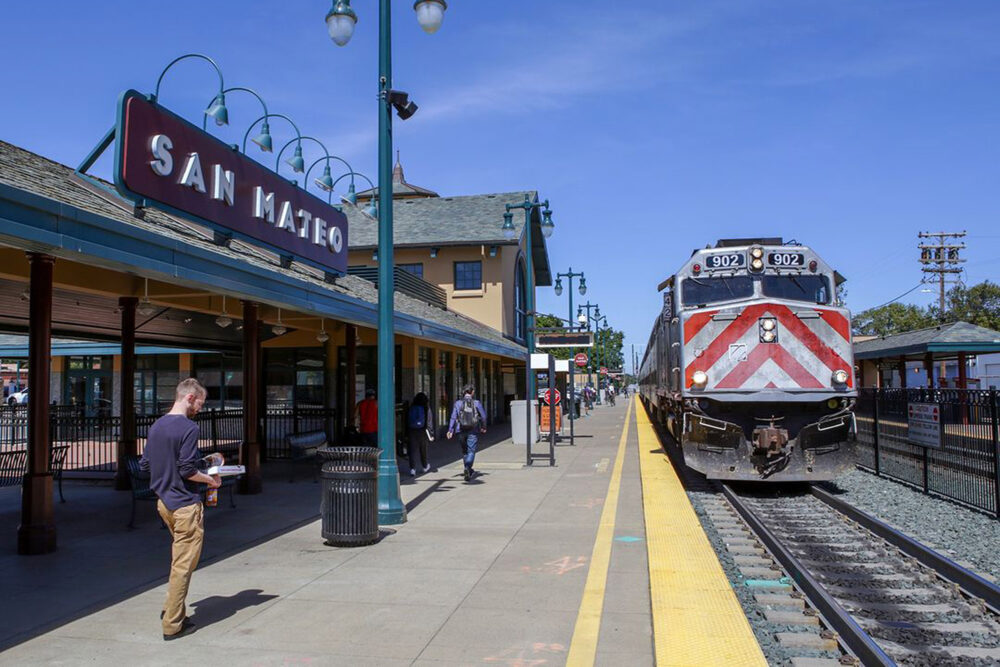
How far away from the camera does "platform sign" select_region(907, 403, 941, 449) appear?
Answer: 11117 mm

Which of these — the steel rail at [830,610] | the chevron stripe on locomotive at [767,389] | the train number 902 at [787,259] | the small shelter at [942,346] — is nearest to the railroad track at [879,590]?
the steel rail at [830,610]

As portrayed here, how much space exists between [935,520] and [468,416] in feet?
23.7

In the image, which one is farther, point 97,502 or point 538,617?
point 97,502

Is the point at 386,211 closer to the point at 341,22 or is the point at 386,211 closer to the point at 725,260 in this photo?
the point at 341,22

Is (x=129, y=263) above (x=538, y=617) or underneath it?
above

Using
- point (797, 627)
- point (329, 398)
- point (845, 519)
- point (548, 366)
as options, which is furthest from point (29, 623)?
point (329, 398)

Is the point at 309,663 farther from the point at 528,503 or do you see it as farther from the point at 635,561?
the point at 528,503

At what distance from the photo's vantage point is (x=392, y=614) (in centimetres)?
568

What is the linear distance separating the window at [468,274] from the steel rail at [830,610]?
943 inches

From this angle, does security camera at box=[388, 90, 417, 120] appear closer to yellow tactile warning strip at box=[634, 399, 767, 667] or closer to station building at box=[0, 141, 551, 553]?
station building at box=[0, 141, 551, 553]


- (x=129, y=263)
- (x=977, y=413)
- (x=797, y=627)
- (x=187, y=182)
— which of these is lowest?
(x=797, y=627)

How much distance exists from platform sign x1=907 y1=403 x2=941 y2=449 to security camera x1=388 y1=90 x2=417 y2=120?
862 cm

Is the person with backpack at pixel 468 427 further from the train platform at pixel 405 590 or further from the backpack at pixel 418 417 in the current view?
the train platform at pixel 405 590

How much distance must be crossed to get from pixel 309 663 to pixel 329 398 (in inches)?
675
